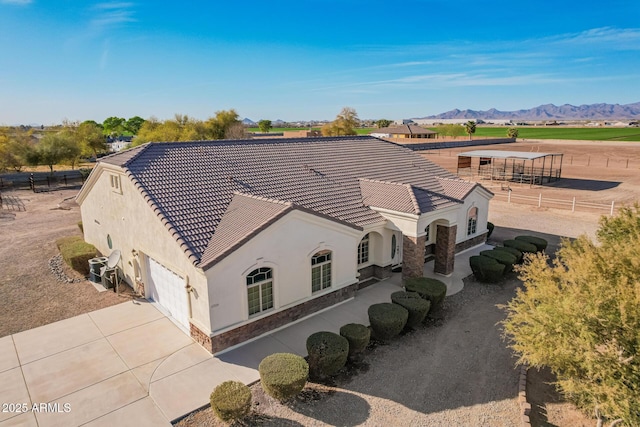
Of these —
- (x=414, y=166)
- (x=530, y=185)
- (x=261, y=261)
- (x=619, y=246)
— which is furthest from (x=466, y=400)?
(x=530, y=185)

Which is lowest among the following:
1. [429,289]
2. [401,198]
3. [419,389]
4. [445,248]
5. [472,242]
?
[419,389]

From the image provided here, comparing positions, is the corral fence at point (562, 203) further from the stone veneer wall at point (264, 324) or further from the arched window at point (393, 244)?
the stone veneer wall at point (264, 324)

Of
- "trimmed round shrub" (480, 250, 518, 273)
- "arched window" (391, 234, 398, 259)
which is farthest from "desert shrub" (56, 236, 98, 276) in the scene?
"trimmed round shrub" (480, 250, 518, 273)

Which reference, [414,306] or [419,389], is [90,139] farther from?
[419,389]

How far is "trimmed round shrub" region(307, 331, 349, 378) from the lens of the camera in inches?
436

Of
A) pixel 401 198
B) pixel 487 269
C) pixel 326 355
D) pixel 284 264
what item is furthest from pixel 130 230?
pixel 487 269

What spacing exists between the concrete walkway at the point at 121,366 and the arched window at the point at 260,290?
3.48 ft

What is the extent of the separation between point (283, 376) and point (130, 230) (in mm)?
10152

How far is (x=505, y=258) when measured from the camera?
1816 centimetres

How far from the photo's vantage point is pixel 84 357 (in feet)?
40.0

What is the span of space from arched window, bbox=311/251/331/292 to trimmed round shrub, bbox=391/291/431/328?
2665 millimetres

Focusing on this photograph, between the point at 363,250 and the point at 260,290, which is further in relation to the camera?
the point at 363,250

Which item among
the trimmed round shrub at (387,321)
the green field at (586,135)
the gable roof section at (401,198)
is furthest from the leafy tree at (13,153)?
the green field at (586,135)

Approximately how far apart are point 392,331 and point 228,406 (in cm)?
602
